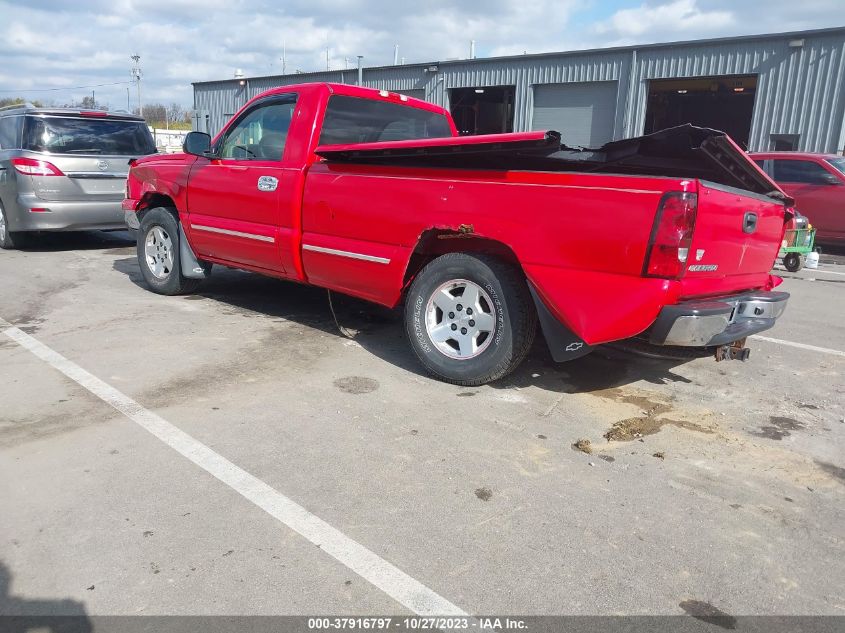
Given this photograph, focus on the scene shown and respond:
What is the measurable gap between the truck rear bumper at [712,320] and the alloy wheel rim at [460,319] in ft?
3.53

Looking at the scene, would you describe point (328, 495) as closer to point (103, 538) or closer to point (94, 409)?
point (103, 538)

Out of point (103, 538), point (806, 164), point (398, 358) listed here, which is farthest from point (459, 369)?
point (806, 164)

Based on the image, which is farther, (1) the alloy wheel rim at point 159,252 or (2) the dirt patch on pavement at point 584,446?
(1) the alloy wheel rim at point 159,252

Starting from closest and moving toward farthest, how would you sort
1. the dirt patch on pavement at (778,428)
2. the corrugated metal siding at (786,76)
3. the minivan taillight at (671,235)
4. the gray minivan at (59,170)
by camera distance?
the minivan taillight at (671,235), the dirt patch on pavement at (778,428), the gray minivan at (59,170), the corrugated metal siding at (786,76)

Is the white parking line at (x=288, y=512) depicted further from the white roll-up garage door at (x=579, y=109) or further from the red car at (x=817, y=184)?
the white roll-up garage door at (x=579, y=109)

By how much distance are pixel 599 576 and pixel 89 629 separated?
5.84 ft

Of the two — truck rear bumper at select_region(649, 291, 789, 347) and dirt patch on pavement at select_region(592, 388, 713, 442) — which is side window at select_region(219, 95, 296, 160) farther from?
truck rear bumper at select_region(649, 291, 789, 347)

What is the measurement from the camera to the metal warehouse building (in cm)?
1633

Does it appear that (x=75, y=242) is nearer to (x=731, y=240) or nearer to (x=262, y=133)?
(x=262, y=133)

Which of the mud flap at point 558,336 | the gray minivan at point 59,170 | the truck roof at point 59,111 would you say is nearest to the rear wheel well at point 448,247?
the mud flap at point 558,336

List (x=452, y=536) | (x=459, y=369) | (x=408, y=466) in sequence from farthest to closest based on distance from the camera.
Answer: (x=459, y=369) → (x=408, y=466) → (x=452, y=536)

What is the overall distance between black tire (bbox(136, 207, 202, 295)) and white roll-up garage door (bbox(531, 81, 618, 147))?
14.6 m

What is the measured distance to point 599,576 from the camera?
2449 millimetres

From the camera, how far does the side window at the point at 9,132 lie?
906cm
